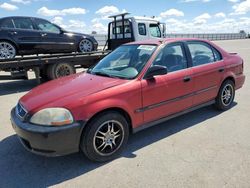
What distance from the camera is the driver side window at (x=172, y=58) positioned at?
3781 millimetres

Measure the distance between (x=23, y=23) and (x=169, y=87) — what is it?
6.29 metres

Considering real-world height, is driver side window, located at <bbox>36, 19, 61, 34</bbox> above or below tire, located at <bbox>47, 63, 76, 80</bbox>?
above

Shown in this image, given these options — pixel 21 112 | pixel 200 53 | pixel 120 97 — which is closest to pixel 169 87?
pixel 120 97

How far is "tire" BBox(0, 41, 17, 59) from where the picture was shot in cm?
756

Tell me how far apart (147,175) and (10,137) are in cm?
249

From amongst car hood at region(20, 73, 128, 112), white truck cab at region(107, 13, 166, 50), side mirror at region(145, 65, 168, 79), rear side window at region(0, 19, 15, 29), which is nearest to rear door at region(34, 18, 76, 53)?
rear side window at region(0, 19, 15, 29)

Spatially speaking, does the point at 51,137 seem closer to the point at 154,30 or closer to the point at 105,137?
the point at 105,137

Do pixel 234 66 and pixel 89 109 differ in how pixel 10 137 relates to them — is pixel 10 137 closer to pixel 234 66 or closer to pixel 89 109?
pixel 89 109

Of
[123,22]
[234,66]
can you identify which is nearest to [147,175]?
[234,66]

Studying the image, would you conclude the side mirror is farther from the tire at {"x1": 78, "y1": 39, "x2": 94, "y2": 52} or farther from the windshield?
the tire at {"x1": 78, "y1": 39, "x2": 94, "y2": 52}

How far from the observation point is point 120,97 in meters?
3.14

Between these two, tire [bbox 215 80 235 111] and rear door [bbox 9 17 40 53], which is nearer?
tire [bbox 215 80 235 111]

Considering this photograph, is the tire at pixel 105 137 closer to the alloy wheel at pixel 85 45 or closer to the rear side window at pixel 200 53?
the rear side window at pixel 200 53

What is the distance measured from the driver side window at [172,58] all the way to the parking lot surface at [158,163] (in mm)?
1064
